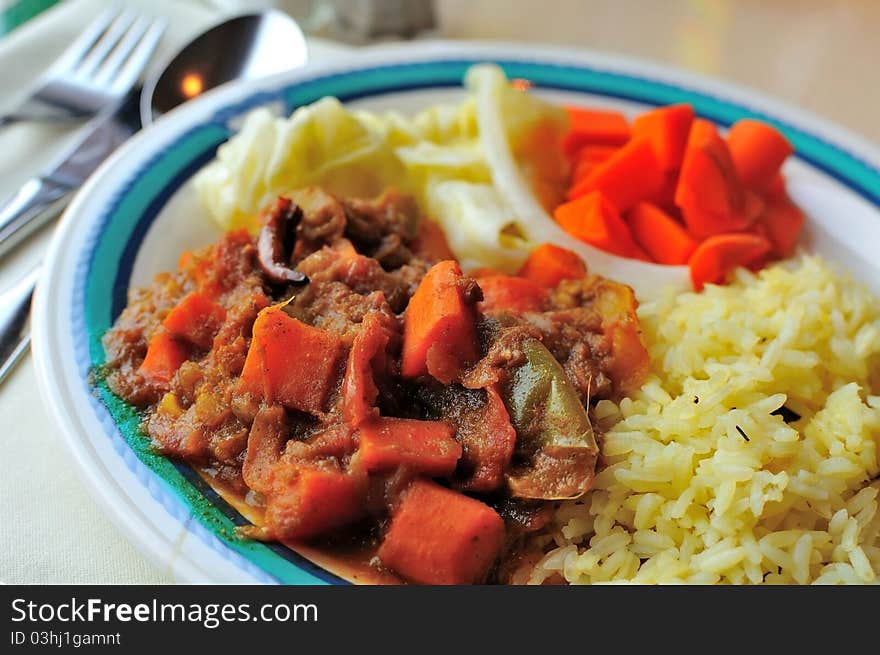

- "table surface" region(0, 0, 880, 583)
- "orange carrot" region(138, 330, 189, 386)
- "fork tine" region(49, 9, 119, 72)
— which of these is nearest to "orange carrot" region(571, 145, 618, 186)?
"table surface" region(0, 0, 880, 583)

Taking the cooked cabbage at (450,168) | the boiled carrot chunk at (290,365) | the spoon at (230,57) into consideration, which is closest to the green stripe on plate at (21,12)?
the spoon at (230,57)

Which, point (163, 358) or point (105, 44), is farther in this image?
point (105, 44)

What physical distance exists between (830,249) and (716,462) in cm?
148

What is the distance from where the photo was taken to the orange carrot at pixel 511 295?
102 inches

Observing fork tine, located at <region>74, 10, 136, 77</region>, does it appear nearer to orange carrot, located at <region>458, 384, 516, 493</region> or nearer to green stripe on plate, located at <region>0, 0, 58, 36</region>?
green stripe on plate, located at <region>0, 0, 58, 36</region>

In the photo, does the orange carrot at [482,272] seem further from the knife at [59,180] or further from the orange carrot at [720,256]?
the knife at [59,180]

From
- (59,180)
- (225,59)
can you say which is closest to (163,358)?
(59,180)

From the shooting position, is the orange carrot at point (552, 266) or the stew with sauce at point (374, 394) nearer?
the stew with sauce at point (374, 394)

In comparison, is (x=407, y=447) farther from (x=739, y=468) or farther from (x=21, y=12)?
(x=21, y=12)

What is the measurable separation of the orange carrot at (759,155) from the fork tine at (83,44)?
2.89 metres

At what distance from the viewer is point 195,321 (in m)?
2.40

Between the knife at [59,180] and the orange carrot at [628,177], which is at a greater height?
the orange carrot at [628,177]

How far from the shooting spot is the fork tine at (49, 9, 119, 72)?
381 cm

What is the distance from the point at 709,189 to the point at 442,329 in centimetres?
135
